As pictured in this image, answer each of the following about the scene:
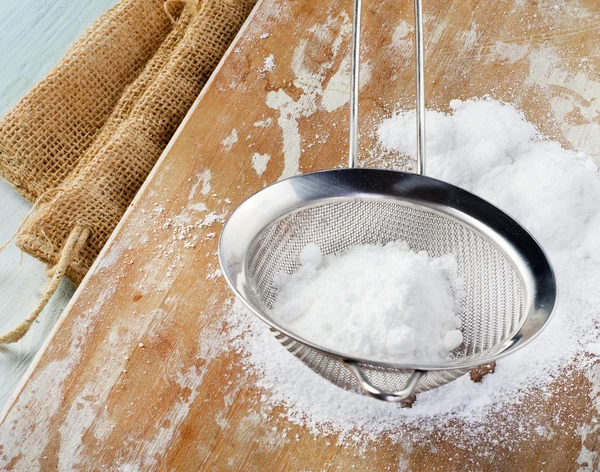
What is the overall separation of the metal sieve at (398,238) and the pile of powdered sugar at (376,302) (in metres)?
0.02

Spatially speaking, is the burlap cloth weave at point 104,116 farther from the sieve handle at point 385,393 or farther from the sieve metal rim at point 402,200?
the sieve handle at point 385,393

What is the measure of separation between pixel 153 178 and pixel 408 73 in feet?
1.60

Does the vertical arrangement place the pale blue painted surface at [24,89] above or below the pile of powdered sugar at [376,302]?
above

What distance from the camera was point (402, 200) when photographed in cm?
95

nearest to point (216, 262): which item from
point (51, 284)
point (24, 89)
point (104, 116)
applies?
point (51, 284)

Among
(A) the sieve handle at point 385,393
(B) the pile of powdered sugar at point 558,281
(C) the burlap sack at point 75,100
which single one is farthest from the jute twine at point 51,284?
(A) the sieve handle at point 385,393

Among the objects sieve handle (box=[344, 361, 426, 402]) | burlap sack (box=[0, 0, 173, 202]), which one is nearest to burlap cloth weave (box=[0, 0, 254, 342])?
burlap sack (box=[0, 0, 173, 202])

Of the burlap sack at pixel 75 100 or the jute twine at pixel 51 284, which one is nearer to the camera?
the jute twine at pixel 51 284

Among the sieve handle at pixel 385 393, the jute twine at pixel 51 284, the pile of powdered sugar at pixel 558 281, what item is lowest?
the pile of powdered sugar at pixel 558 281

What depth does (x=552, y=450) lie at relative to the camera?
2.89ft

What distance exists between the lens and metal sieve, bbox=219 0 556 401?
861 mm

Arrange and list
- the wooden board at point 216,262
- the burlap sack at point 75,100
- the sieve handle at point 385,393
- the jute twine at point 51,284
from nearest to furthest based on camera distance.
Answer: the sieve handle at point 385,393 < the wooden board at point 216,262 < the jute twine at point 51,284 < the burlap sack at point 75,100

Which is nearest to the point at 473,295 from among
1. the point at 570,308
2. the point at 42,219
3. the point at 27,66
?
the point at 570,308

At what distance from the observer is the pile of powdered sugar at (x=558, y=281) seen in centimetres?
91
